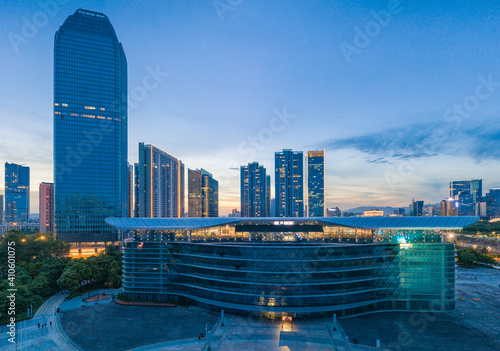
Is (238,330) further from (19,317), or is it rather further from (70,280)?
(70,280)

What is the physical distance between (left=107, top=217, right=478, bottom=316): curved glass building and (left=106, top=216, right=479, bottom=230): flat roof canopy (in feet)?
0.76

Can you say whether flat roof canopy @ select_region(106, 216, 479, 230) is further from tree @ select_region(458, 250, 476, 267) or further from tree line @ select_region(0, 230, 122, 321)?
tree @ select_region(458, 250, 476, 267)

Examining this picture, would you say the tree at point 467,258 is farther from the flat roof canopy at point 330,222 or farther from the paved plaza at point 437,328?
the flat roof canopy at point 330,222

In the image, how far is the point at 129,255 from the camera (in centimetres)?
7175

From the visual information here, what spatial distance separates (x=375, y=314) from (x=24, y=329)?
7430 centimetres

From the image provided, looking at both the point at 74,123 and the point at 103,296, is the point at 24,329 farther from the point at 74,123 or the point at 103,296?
the point at 74,123

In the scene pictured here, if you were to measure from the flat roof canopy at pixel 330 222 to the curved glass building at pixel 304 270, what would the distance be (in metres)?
0.23

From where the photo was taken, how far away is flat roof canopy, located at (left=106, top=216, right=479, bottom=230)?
2475 inches

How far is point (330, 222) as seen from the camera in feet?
255

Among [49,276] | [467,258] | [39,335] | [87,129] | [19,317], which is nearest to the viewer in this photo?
[39,335]

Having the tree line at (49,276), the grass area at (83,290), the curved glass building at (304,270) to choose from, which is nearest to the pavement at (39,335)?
the tree line at (49,276)

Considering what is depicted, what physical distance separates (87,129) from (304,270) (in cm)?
14176

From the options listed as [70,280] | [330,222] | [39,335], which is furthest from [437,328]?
[70,280]

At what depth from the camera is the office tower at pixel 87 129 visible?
5753 inches
